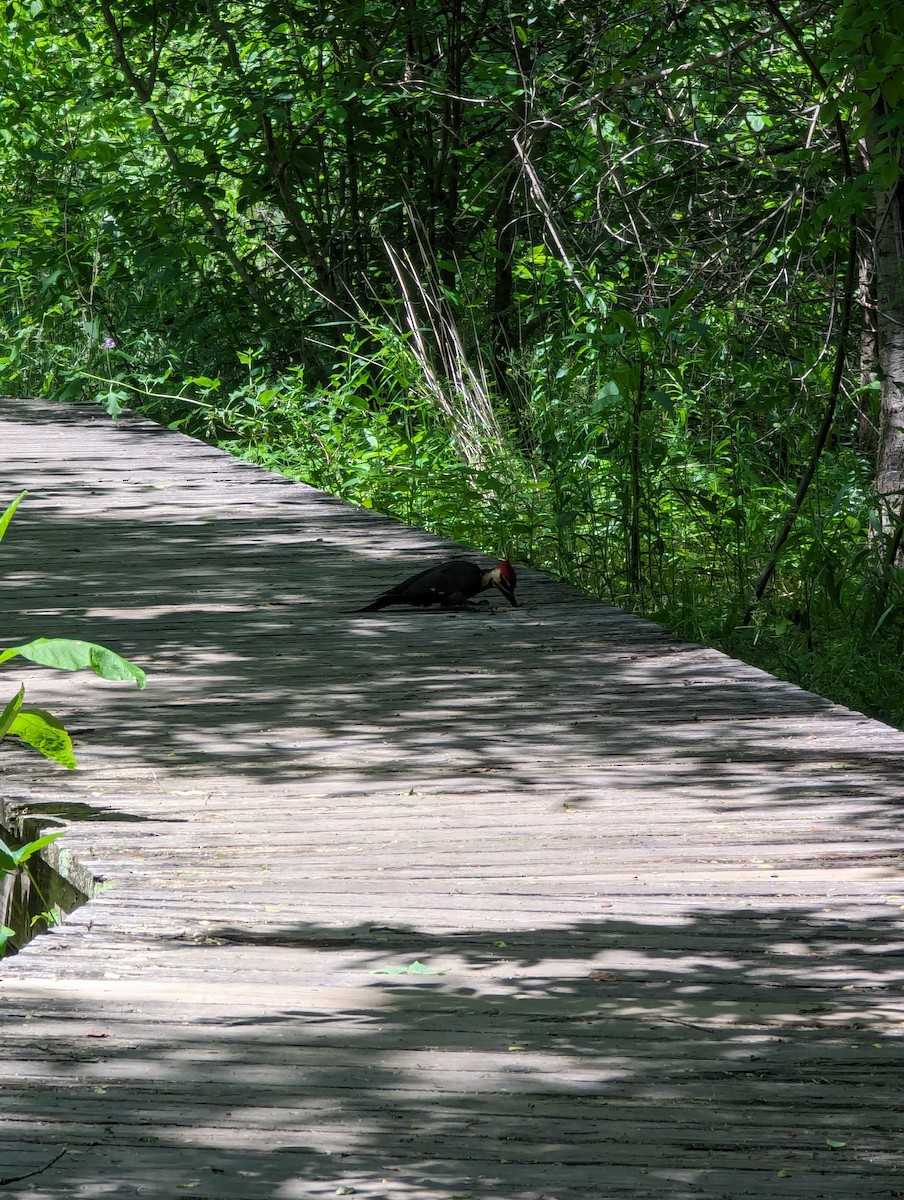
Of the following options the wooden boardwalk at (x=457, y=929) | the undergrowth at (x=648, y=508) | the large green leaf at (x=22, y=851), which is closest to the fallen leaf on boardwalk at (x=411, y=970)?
the wooden boardwalk at (x=457, y=929)

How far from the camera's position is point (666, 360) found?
8758 millimetres

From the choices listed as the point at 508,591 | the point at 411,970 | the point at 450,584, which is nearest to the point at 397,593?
the point at 450,584

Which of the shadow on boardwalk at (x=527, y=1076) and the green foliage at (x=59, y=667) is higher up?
the green foliage at (x=59, y=667)

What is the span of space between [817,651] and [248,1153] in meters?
5.08

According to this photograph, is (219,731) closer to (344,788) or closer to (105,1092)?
(344,788)

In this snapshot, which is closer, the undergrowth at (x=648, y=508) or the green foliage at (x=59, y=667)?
the green foliage at (x=59, y=667)

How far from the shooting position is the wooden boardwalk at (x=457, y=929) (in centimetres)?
204

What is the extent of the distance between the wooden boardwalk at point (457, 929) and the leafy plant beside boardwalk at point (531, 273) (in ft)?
6.99

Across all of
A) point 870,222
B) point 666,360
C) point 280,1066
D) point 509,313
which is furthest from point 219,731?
point 509,313

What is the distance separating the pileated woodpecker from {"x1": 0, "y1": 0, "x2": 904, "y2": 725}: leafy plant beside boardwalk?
1.16m

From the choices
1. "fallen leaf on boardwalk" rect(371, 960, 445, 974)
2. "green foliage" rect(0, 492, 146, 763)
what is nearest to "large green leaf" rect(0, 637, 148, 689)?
"green foliage" rect(0, 492, 146, 763)

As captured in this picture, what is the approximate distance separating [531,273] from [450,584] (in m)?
4.97

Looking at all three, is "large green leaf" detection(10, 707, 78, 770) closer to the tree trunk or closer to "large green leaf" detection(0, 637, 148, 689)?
"large green leaf" detection(0, 637, 148, 689)

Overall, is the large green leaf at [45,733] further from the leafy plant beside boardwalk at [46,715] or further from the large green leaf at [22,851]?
the large green leaf at [22,851]
